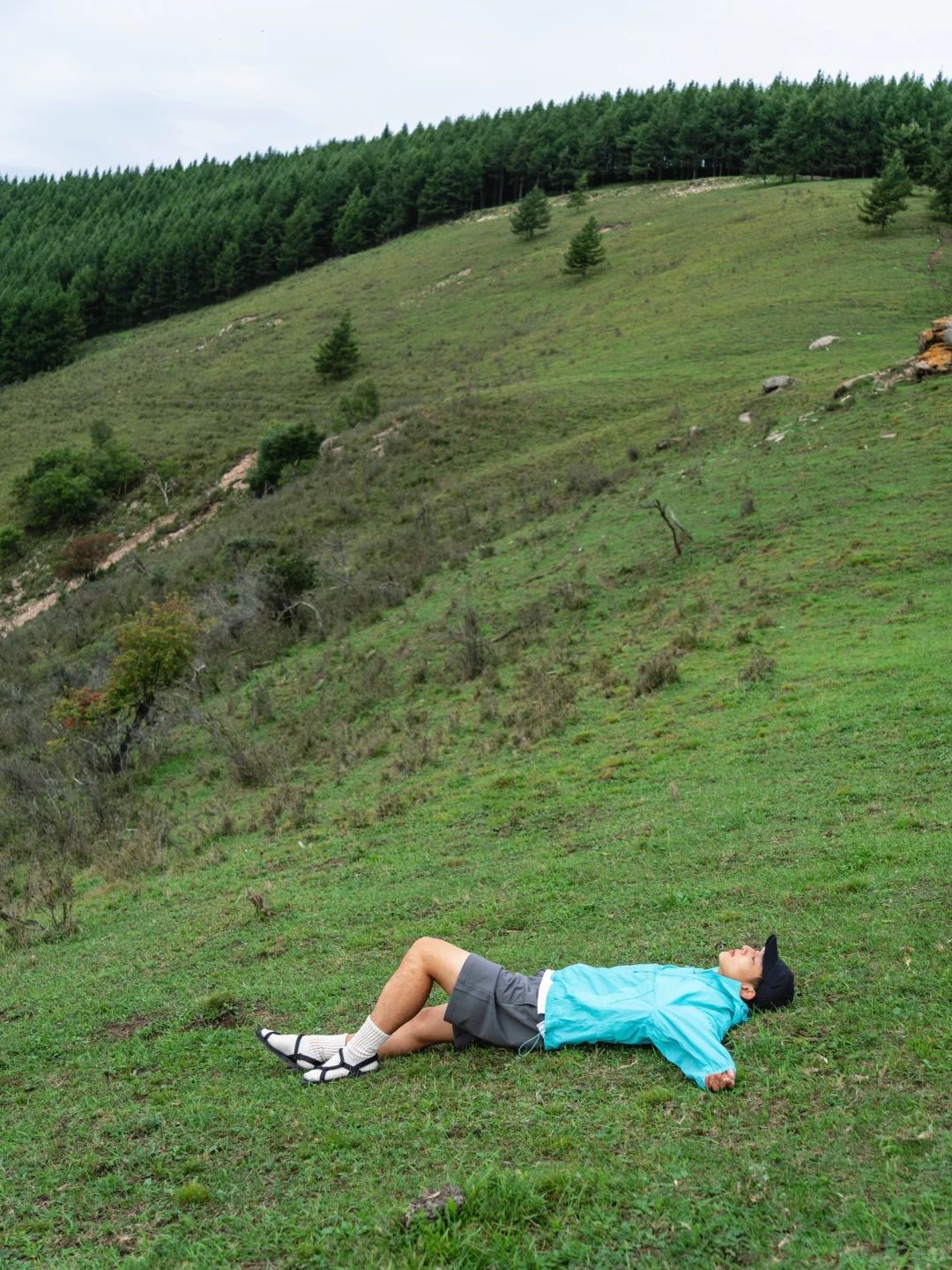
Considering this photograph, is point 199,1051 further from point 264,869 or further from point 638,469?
point 638,469

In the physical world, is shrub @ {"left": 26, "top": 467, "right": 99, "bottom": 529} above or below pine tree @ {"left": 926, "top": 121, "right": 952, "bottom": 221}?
below

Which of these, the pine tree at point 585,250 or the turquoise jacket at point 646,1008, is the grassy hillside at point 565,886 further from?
the pine tree at point 585,250

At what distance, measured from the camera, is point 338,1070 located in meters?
5.68

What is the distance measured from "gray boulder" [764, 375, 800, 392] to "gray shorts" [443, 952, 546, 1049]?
32.9 m

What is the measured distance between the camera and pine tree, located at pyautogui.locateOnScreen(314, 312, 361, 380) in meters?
63.5

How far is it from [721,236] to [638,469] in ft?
146

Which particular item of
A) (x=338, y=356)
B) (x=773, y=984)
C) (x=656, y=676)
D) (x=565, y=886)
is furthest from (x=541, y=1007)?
(x=338, y=356)

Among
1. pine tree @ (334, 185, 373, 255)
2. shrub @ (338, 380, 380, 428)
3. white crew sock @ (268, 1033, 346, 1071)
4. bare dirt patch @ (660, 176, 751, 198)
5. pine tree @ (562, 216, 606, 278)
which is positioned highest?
pine tree @ (334, 185, 373, 255)

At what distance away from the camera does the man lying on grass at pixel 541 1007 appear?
17.5 ft

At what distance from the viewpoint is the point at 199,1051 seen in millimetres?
6379

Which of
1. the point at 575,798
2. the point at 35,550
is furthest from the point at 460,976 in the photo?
the point at 35,550

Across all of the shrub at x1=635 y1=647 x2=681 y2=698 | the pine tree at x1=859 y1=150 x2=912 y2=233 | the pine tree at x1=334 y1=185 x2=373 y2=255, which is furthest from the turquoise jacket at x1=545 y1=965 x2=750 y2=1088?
the pine tree at x1=334 y1=185 x2=373 y2=255

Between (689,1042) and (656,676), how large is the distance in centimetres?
1075

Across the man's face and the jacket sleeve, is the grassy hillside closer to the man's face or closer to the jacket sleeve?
the jacket sleeve
